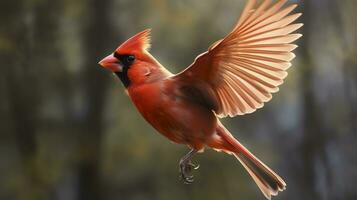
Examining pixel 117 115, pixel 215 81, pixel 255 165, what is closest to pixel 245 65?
pixel 215 81

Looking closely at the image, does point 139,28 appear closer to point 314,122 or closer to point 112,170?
point 112,170

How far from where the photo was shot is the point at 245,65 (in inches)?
49.1

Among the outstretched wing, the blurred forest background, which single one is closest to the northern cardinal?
the outstretched wing

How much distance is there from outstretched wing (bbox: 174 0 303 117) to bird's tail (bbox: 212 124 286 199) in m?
0.05

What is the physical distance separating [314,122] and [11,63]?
2286 millimetres

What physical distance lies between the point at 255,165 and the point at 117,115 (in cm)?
326

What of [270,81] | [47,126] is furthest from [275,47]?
[47,126]

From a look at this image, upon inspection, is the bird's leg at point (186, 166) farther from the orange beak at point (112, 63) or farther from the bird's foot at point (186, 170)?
the orange beak at point (112, 63)

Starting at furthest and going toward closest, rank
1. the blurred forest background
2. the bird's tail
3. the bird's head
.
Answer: the blurred forest background, the bird's tail, the bird's head

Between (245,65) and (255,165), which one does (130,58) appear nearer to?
(245,65)

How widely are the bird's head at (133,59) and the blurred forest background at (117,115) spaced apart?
319cm

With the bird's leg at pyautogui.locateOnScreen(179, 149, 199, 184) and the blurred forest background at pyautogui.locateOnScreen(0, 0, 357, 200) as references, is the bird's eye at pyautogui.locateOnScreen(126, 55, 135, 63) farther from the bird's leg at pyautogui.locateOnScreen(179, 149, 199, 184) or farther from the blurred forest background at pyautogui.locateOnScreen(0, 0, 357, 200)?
the blurred forest background at pyautogui.locateOnScreen(0, 0, 357, 200)

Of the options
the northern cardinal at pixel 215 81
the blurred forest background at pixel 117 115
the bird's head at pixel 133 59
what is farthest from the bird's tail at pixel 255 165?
the blurred forest background at pixel 117 115

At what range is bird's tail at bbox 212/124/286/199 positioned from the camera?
4.16 ft
